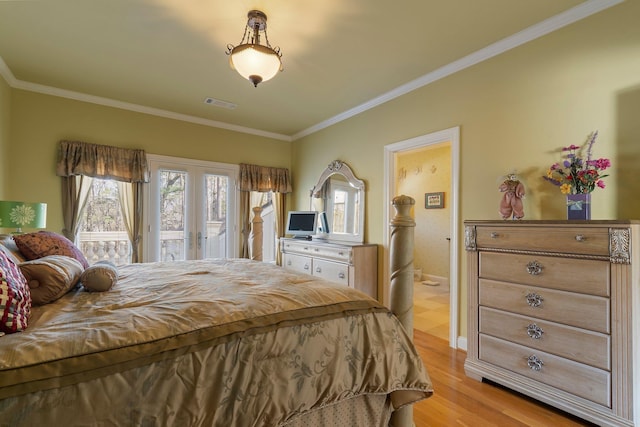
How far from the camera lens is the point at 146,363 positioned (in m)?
0.95

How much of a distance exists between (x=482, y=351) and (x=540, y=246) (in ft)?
2.97

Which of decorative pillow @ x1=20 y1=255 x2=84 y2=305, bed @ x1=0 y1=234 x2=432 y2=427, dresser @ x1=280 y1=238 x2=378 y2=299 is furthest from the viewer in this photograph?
dresser @ x1=280 y1=238 x2=378 y2=299

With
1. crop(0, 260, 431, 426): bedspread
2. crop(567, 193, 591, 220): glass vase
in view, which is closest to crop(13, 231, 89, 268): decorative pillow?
crop(0, 260, 431, 426): bedspread

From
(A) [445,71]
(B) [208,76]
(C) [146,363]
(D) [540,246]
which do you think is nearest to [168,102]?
(B) [208,76]

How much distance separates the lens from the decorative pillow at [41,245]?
1.69 metres

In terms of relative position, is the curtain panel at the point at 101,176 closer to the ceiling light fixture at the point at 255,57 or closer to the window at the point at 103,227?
the window at the point at 103,227

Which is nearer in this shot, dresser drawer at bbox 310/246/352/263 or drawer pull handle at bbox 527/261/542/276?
drawer pull handle at bbox 527/261/542/276

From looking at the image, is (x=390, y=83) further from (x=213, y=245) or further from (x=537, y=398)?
(x=213, y=245)

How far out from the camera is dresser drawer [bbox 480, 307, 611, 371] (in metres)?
1.68

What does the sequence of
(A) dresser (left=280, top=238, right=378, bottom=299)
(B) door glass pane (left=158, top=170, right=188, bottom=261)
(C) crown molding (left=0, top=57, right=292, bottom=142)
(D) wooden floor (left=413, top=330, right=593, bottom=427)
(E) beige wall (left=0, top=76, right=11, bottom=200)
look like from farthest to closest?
(B) door glass pane (left=158, top=170, right=188, bottom=261) → (A) dresser (left=280, top=238, right=378, bottom=299) → (C) crown molding (left=0, top=57, right=292, bottom=142) → (E) beige wall (left=0, top=76, right=11, bottom=200) → (D) wooden floor (left=413, top=330, right=593, bottom=427)

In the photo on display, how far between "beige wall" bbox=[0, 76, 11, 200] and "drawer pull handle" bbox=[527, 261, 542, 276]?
493 cm

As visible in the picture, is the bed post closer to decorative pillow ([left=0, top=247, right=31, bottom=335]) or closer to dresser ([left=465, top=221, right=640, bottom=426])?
dresser ([left=465, top=221, right=640, bottom=426])

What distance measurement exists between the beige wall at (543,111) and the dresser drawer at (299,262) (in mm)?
1999

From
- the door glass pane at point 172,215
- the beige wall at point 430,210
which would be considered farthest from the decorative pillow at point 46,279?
the beige wall at point 430,210
